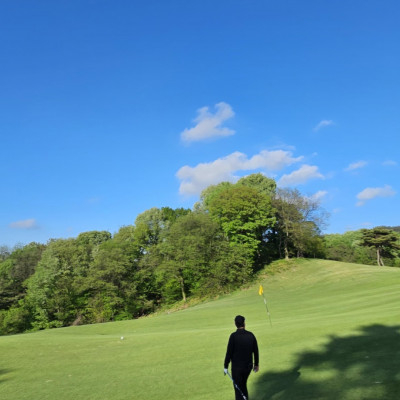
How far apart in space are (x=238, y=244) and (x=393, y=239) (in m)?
34.9

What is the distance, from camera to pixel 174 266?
55688mm

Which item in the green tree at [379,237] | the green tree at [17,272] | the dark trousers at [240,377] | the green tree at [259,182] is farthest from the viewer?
the green tree at [259,182]

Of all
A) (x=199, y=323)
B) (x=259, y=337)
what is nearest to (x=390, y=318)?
(x=259, y=337)

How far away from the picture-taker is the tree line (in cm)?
5466

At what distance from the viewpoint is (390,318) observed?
14.7 meters

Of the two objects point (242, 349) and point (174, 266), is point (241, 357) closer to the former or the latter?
point (242, 349)

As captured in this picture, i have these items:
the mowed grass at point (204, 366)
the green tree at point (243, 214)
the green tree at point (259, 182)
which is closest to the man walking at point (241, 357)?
the mowed grass at point (204, 366)

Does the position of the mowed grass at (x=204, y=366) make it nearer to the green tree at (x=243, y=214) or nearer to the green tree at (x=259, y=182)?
the green tree at (x=243, y=214)

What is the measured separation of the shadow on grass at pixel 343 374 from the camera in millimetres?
7410

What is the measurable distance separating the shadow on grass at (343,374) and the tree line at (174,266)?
40488 millimetres

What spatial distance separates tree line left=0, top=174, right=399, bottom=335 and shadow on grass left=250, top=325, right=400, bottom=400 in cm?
4049

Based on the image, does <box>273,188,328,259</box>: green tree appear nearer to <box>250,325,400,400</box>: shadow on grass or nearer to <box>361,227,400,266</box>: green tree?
<box>361,227,400,266</box>: green tree

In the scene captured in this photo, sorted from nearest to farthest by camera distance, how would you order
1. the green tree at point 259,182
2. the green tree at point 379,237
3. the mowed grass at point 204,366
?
the mowed grass at point 204,366 → the green tree at point 379,237 → the green tree at point 259,182

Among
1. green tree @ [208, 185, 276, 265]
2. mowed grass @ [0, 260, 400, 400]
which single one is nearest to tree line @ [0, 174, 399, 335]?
green tree @ [208, 185, 276, 265]
